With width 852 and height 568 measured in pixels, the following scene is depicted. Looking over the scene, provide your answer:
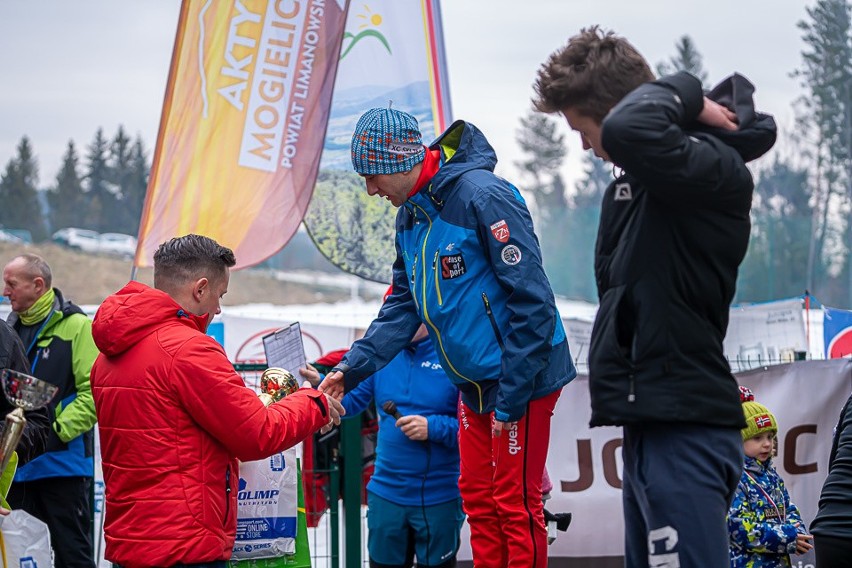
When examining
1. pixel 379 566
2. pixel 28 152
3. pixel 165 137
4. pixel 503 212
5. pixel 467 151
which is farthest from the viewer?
pixel 28 152

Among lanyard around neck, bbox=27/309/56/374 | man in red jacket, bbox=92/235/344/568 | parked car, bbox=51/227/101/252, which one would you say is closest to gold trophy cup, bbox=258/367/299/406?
man in red jacket, bbox=92/235/344/568

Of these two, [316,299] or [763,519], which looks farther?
[316,299]

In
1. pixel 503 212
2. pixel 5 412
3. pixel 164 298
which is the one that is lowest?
pixel 5 412

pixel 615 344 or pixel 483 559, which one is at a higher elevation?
pixel 615 344

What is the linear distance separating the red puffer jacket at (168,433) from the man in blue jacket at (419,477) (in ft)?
5.34

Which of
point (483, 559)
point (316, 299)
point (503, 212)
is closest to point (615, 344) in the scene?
point (503, 212)

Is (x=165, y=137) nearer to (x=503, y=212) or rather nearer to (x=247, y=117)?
(x=247, y=117)

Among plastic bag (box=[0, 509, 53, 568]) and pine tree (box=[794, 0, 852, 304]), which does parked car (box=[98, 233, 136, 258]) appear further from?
plastic bag (box=[0, 509, 53, 568])

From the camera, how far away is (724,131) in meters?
2.86

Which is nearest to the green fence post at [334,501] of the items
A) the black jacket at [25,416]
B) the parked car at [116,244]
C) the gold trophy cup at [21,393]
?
the black jacket at [25,416]

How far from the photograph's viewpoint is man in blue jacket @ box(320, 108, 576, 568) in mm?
3795

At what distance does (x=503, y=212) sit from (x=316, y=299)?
3804 cm

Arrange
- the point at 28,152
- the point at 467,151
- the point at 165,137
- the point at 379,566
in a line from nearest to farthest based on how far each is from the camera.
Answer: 1. the point at 467,151
2. the point at 379,566
3. the point at 165,137
4. the point at 28,152

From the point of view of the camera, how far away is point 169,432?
11.9 ft
